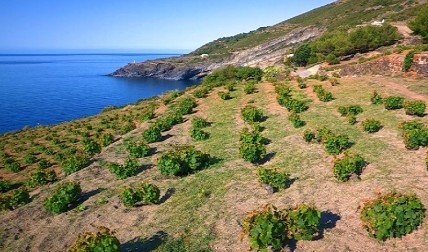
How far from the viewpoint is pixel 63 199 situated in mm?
17922

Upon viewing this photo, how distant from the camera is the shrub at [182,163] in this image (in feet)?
66.2

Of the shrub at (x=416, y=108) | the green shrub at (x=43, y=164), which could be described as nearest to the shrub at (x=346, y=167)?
the shrub at (x=416, y=108)

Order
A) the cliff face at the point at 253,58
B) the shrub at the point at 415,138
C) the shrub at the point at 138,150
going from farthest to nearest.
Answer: the cliff face at the point at 253,58 → the shrub at the point at 138,150 → the shrub at the point at 415,138

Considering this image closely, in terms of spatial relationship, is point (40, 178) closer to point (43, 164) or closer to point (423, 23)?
point (43, 164)

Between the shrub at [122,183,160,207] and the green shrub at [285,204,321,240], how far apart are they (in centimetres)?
787

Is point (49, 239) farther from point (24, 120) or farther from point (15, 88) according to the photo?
point (15, 88)

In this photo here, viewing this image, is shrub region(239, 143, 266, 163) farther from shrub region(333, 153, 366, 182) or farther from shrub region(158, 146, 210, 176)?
shrub region(333, 153, 366, 182)

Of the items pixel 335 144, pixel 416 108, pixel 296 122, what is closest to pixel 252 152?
pixel 335 144

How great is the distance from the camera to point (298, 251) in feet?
38.8

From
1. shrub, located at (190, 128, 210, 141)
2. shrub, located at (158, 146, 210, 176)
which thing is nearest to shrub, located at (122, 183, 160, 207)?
shrub, located at (158, 146, 210, 176)

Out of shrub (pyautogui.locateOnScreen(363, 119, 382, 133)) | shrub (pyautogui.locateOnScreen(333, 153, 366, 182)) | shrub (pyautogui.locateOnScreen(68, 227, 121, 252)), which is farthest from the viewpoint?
shrub (pyautogui.locateOnScreen(363, 119, 382, 133))

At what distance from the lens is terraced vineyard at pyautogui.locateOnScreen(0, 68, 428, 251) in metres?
13.6

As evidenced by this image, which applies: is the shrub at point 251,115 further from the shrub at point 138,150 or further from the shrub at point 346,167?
the shrub at point 346,167

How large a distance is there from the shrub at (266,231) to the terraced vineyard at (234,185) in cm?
44
